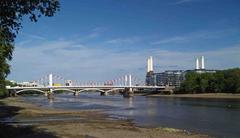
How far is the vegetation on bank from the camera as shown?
145m

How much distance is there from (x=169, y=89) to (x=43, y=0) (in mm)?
184164

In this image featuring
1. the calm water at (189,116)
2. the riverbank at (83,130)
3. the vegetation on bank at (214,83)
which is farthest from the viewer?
the vegetation on bank at (214,83)

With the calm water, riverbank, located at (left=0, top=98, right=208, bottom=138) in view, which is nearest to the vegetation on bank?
Answer: the calm water

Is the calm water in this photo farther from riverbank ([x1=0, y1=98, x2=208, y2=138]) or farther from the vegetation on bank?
the vegetation on bank

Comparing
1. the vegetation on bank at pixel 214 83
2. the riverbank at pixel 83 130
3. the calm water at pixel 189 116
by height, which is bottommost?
the calm water at pixel 189 116

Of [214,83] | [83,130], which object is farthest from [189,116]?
[214,83]

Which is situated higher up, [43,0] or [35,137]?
[43,0]

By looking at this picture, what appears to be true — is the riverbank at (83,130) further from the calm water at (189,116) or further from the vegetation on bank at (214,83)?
the vegetation on bank at (214,83)

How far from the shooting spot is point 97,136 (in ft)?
93.8

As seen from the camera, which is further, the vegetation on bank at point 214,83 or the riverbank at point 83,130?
the vegetation on bank at point 214,83

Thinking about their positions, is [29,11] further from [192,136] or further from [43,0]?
[192,136]

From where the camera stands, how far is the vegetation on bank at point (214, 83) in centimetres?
14488

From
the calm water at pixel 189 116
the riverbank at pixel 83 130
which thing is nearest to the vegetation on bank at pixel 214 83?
the calm water at pixel 189 116

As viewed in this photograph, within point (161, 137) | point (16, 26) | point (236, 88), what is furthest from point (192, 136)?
point (236, 88)
